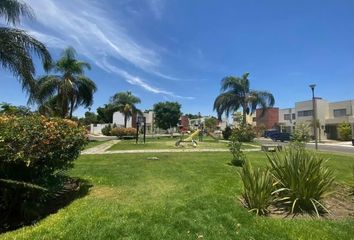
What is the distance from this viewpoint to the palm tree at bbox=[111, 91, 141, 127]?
56.2m

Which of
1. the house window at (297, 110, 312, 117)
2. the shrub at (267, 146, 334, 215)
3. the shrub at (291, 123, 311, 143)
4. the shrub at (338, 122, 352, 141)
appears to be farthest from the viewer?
the house window at (297, 110, 312, 117)

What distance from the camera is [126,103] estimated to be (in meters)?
56.5

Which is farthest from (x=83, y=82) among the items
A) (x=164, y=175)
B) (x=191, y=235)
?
(x=191, y=235)

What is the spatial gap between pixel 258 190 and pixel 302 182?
3.16ft

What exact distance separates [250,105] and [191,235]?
112 ft

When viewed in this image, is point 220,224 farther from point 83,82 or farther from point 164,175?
point 83,82

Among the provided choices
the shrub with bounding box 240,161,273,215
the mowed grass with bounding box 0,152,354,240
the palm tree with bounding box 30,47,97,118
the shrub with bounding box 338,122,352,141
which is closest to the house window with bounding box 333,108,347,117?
the shrub with bounding box 338,122,352,141

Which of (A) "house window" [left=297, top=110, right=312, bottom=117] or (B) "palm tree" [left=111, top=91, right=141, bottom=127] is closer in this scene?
(B) "palm tree" [left=111, top=91, right=141, bottom=127]

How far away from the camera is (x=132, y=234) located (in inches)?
201

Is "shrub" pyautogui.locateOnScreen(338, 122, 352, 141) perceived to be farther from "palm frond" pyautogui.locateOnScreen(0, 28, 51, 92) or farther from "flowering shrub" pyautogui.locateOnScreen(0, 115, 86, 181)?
"flowering shrub" pyautogui.locateOnScreen(0, 115, 86, 181)

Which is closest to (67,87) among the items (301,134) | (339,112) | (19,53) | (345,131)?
(19,53)

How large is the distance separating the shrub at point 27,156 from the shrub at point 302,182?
4.70 meters

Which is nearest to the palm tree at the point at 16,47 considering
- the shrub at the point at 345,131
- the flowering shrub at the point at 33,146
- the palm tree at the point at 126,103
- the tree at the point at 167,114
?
the flowering shrub at the point at 33,146

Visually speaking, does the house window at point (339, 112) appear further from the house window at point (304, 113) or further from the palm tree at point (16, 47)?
the palm tree at point (16, 47)
